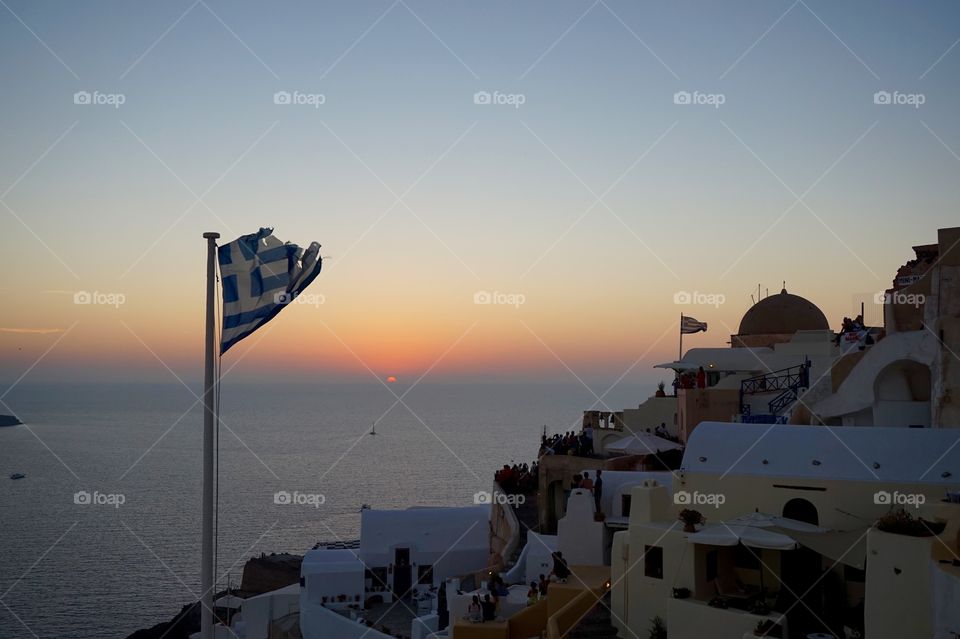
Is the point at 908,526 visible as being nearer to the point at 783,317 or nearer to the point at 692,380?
the point at 692,380

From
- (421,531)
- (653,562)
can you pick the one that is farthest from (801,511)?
(421,531)

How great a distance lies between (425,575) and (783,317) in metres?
19.5

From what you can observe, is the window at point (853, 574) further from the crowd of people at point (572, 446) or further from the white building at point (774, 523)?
the crowd of people at point (572, 446)

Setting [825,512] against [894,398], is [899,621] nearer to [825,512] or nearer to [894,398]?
[825,512]

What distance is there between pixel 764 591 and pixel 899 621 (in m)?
3.32

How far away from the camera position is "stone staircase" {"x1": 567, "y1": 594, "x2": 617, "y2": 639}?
16.0 m

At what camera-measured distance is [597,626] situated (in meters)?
16.2

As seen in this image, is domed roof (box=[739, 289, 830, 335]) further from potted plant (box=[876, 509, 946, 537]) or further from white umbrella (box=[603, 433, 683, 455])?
potted plant (box=[876, 509, 946, 537])

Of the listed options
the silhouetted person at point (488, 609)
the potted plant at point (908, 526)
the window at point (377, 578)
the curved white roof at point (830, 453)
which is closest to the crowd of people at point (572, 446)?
the window at point (377, 578)

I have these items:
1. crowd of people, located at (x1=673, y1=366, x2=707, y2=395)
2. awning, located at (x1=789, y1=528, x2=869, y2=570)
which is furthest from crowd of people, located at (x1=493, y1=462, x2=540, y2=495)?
awning, located at (x1=789, y1=528, x2=869, y2=570)

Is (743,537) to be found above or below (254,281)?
below

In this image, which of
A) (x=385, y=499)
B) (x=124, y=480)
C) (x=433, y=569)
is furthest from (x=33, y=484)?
(x=433, y=569)

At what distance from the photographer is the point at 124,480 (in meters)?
105

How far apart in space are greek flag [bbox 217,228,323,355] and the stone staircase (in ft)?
28.8
